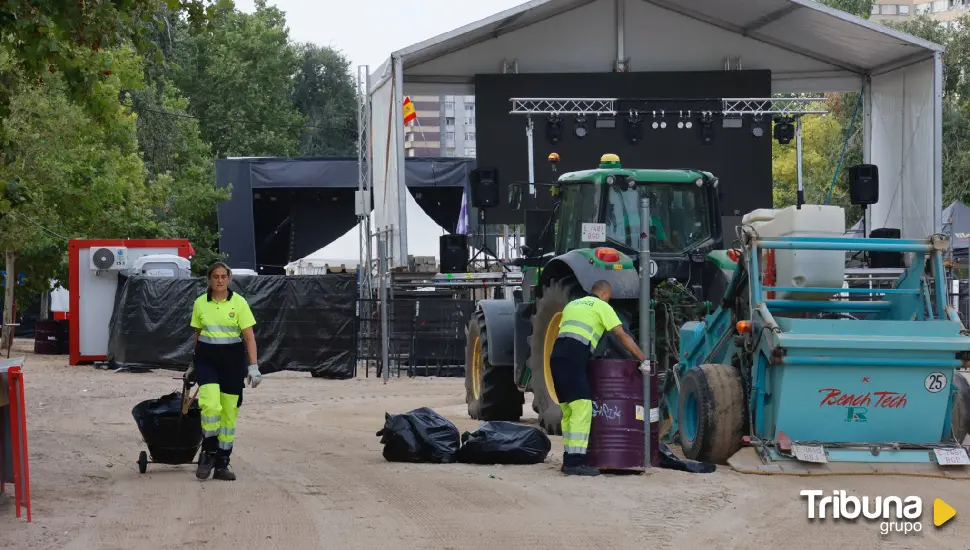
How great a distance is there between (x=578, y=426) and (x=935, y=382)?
272cm

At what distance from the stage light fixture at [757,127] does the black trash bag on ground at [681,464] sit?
1541cm

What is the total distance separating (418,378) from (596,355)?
41.5 ft

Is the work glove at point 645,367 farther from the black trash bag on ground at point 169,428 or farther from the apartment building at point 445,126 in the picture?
the apartment building at point 445,126

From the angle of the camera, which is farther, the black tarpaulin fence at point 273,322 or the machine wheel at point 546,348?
the black tarpaulin fence at point 273,322

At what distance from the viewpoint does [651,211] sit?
12969 mm

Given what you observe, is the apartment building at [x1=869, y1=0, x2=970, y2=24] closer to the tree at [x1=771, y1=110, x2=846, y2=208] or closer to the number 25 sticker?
the tree at [x1=771, y1=110, x2=846, y2=208]

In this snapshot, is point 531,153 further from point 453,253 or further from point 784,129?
point 784,129

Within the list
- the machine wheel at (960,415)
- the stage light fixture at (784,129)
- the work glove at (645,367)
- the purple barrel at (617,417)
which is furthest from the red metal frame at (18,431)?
the stage light fixture at (784,129)

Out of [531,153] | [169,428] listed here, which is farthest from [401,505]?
[531,153]

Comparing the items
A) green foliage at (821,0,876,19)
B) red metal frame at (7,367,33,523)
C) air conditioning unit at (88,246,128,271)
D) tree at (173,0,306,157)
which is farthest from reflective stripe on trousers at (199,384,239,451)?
tree at (173,0,306,157)

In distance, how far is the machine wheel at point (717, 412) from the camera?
34.5ft

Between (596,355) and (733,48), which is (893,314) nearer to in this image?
(596,355)

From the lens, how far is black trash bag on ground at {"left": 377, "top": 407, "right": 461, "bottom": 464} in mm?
11156

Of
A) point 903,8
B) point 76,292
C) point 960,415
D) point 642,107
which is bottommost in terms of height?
point 960,415
